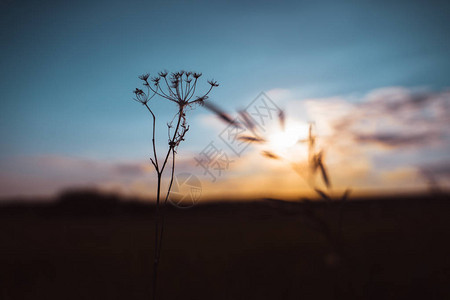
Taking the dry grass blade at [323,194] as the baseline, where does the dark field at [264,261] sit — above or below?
below

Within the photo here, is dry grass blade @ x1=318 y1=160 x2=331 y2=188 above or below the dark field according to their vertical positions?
above

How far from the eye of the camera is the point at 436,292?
153cm

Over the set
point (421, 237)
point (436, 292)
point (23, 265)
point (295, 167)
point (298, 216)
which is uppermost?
point (295, 167)

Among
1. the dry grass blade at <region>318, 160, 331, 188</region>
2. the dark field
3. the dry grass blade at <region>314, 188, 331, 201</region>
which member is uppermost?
the dry grass blade at <region>318, 160, 331, 188</region>

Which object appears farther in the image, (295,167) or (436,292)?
(436,292)

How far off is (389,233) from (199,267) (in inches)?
86.9

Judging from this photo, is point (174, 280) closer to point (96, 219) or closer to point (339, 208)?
point (339, 208)

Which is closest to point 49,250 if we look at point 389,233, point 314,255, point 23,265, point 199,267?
point 23,265

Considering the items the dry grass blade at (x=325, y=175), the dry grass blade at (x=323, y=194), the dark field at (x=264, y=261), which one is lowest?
the dark field at (x=264, y=261)

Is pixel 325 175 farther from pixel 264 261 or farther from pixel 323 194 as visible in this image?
pixel 264 261

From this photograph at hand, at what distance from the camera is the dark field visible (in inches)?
40.7

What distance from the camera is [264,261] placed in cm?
324

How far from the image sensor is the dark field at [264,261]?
1.03 metres

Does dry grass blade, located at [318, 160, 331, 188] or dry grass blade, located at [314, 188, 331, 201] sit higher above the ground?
dry grass blade, located at [318, 160, 331, 188]
